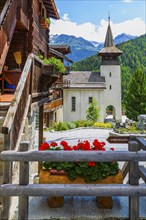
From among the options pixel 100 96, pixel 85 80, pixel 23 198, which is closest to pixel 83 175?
pixel 23 198

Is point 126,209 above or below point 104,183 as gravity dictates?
below

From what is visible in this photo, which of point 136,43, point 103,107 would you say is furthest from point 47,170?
point 136,43

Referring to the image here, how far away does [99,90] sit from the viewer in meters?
32.5

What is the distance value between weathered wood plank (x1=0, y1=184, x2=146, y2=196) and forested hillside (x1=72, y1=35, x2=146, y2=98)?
203 feet

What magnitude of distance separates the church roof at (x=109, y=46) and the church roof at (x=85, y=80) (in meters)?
3.68

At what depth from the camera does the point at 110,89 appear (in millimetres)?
33156

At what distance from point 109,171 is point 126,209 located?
0.64 m

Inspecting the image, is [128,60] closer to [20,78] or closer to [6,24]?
[6,24]

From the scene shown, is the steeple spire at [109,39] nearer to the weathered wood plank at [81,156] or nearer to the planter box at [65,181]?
the planter box at [65,181]

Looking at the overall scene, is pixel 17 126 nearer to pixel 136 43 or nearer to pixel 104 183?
pixel 104 183

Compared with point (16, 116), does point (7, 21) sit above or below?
above

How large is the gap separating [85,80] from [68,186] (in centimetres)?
3103

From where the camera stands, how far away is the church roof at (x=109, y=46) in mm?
32947

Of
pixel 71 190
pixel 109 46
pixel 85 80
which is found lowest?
pixel 71 190
